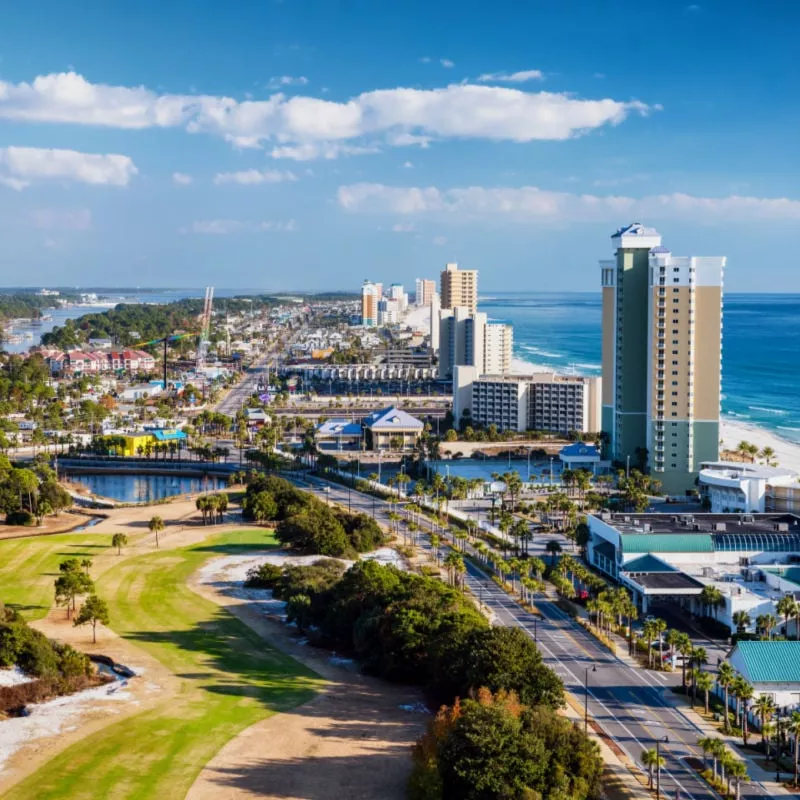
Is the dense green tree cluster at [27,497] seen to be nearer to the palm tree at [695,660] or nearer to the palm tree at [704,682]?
the palm tree at [695,660]

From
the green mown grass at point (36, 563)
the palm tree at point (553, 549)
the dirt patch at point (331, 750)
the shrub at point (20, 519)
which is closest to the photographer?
the dirt patch at point (331, 750)

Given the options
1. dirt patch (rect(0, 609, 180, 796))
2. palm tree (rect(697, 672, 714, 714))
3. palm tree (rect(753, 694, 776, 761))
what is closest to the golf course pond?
dirt patch (rect(0, 609, 180, 796))

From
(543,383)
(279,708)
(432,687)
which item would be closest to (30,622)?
(279,708)

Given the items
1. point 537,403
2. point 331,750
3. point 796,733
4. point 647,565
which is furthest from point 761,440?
point 331,750

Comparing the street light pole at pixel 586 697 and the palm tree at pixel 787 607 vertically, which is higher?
the palm tree at pixel 787 607

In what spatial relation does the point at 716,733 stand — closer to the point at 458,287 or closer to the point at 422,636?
the point at 422,636

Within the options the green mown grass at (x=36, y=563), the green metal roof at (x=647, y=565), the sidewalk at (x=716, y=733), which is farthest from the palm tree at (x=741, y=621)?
the green mown grass at (x=36, y=563)
